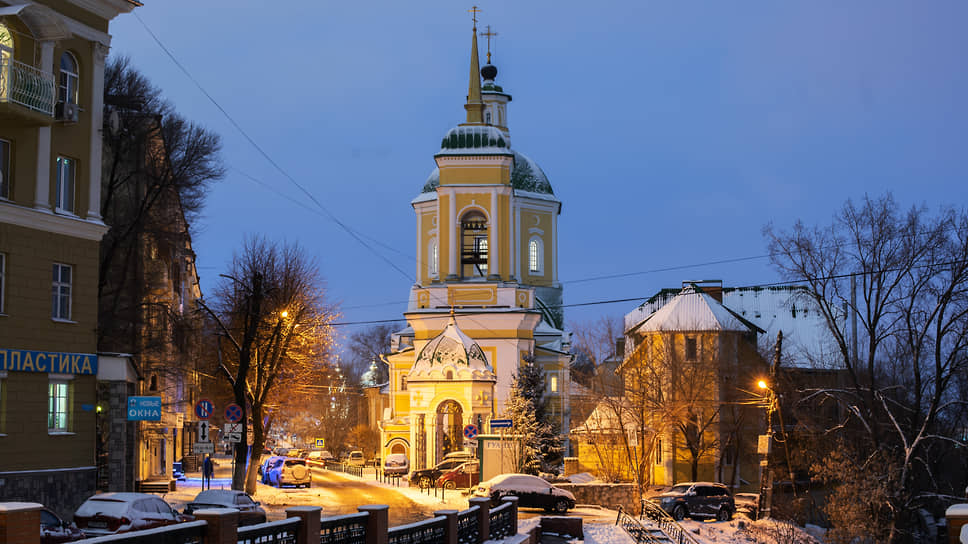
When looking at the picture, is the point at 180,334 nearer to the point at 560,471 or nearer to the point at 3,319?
the point at 560,471

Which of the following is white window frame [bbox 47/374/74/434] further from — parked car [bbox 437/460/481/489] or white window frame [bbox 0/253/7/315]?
parked car [bbox 437/460/481/489]

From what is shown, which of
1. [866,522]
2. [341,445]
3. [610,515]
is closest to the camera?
[866,522]

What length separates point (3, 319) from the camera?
2528cm

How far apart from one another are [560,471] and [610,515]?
34.6 ft

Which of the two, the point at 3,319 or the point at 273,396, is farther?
the point at 273,396

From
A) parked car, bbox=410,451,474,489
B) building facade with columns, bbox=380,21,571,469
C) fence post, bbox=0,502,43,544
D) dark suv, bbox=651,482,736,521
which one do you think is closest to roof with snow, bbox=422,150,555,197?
building facade with columns, bbox=380,21,571,469

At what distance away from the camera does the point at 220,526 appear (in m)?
12.6

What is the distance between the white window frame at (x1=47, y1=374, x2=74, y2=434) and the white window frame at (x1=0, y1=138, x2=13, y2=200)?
460cm

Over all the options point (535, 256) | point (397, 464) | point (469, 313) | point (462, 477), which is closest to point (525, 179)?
point (535, 256)

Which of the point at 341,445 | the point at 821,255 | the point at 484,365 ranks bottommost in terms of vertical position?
the point at 341,445

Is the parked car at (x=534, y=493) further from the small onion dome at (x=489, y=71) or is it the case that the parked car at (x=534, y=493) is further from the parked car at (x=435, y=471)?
the small onion dome at (x=489, y=71)

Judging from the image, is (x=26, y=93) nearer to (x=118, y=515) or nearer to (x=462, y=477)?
(x=118, y=515)

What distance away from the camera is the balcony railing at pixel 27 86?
24828 millimetres

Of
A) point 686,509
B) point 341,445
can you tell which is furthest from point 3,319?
point 341,445
